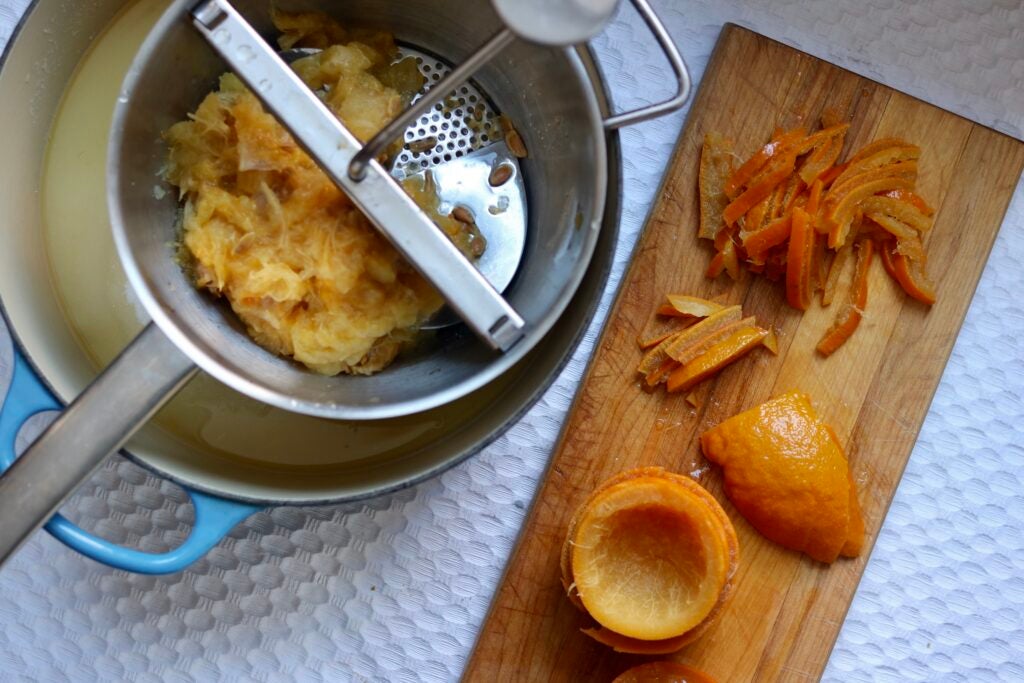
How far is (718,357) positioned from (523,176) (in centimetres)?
29

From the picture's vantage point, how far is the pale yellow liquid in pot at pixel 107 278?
960 mm

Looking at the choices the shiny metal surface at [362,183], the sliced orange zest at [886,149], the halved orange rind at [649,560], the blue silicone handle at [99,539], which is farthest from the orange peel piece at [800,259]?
the blue silicone handle at [99,539]

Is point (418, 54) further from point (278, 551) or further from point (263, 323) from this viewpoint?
point (278, 551)

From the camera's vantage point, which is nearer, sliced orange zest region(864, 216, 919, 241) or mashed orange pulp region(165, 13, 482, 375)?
mashed orange pulp region(165, 13, 482, 375)

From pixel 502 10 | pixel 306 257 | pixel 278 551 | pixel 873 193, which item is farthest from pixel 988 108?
pixel 278 551

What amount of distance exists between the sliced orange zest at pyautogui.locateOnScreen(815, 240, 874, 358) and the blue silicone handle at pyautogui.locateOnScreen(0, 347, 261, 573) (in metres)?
0.63

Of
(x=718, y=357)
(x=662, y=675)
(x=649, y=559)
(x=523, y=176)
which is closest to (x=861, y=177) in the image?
(x=718, y=357)

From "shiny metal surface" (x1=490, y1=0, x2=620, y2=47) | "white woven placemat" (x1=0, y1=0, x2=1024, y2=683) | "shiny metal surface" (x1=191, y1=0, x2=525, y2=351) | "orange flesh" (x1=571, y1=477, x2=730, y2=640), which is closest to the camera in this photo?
"shiny metal surface" (x1=490, y1=0, x2=620, y2=47)

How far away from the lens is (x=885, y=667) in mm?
1089

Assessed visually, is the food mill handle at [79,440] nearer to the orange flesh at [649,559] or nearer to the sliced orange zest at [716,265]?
the orange flesh at [649,559]

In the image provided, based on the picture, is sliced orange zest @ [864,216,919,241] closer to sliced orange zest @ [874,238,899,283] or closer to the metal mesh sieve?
sliced orange zest @ [874,238,899,283]

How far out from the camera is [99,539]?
861 millimetres

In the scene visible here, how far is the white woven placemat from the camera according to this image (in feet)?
3.48

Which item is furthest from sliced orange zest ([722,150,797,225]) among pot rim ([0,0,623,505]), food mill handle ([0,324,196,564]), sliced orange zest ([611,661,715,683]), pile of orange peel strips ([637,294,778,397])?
food mill handle ([0,324,196,564])
